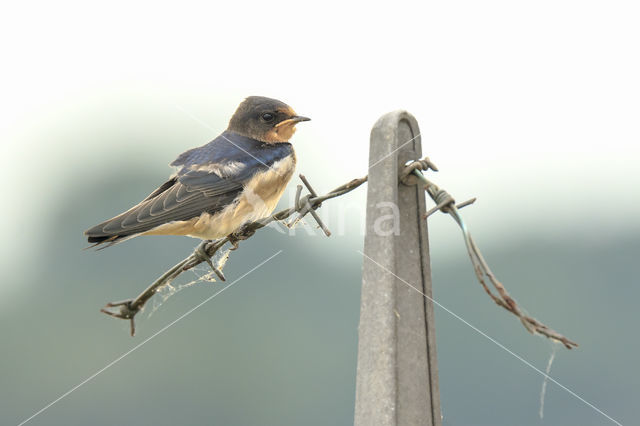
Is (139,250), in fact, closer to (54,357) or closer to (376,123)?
(54,357)

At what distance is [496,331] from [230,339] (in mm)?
26632

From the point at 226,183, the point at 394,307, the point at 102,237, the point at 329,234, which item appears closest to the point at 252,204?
the point at 226,183

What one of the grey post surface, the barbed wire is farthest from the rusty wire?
the grey post surface

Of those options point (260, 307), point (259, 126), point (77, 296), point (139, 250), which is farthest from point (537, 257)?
point (259, 126)

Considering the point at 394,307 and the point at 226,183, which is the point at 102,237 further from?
the point at 394,307

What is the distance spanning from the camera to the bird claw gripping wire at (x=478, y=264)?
2.22m

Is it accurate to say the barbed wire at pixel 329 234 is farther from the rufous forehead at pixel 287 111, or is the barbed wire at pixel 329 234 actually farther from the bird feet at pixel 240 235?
the rufous forehead at pixel 287 111

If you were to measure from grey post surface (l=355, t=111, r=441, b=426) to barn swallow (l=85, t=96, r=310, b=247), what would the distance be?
1.33 m

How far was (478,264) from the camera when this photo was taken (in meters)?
2.34

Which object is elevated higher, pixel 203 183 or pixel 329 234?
pixel 329 234

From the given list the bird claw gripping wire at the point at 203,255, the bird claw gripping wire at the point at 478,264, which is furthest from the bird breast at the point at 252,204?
the bird claw gripping wire at the point at 478,264

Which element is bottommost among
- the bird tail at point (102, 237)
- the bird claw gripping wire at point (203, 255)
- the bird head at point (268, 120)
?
the bird claw gripping wire at point (203, 255)

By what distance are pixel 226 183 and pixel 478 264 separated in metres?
2.33

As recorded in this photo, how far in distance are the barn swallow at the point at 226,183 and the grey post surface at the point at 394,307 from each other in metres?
1.33
